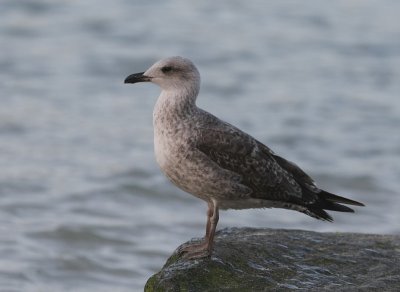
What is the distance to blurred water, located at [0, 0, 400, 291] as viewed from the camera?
35.8 feet

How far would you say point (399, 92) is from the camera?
50.7 feet

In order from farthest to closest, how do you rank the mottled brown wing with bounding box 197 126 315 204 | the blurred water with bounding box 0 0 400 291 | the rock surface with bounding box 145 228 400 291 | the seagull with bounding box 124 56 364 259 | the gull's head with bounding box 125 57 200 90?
1. the blurred water with bounding box 0 0 400 291
2. the gull's head with bounding box 125 57 200 90
3. the mottled brown wing with bounding box 197 126 315 204
4. the seagull with bounding box 124 56 364 259
5. the rock surface with bounding box 145 228 400 291

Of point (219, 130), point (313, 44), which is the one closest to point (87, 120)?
point (313, 44)

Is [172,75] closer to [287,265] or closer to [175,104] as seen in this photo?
[175,104]

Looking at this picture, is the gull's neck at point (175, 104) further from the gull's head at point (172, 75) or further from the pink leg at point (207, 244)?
the pink leg at point (207, 244)

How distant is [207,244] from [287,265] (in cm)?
53

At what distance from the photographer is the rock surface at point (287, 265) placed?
627 centimetres

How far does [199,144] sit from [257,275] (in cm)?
92

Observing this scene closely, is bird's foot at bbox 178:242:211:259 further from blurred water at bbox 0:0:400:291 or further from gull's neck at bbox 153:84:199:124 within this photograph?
blurred water at bbox 0:0:400:291

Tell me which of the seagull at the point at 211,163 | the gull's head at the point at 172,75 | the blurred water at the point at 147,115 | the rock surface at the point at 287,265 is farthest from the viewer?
the blurred water at the point at 147,115

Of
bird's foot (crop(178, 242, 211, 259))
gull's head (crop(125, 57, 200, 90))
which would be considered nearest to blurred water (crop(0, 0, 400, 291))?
bird's foot (crop(178, 242, 211, 259))

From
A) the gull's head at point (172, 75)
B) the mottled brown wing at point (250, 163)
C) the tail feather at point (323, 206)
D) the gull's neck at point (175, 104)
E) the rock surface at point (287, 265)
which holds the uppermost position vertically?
the gull's head at point (172, 75)

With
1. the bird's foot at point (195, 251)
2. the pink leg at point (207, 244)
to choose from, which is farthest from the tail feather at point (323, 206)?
the bird's foot at point (195, 251)

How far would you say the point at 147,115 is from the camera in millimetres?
14070
